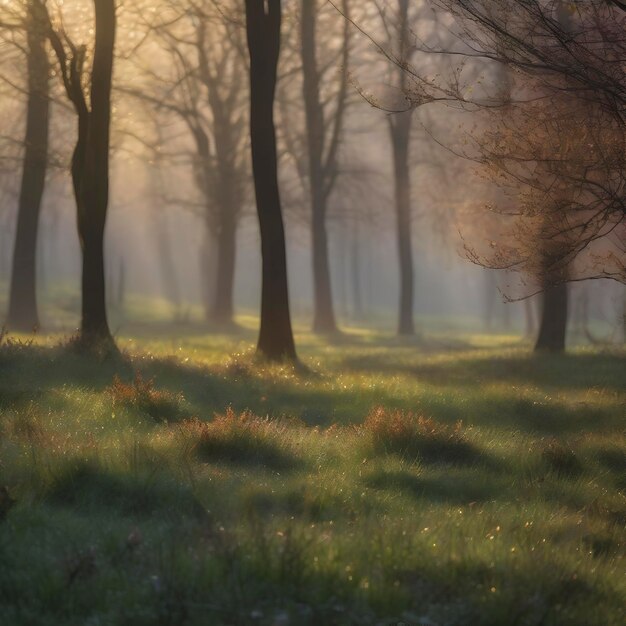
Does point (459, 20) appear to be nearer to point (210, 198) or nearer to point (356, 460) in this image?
point (356, 460)

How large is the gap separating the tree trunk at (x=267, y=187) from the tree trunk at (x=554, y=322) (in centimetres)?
759

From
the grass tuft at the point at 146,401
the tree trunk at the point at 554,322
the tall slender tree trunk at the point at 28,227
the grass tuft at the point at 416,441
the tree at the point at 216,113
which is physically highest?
the tree at the point at 216,113

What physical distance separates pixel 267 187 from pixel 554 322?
8.57 metres

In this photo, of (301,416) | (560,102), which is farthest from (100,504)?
(560,102)

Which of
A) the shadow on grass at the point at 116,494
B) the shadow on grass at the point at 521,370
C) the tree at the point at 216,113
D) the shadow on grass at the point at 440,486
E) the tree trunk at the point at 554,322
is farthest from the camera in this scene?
the tree at the point at 216,113

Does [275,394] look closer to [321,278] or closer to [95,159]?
[95,159]

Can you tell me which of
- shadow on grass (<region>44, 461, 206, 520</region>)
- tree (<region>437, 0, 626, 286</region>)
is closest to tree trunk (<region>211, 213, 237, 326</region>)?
tree (<region>437, 0, 626, 286</region>)

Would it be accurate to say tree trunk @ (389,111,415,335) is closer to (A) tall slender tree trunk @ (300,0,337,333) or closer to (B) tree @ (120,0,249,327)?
(A) tall slender tree trunk @ (300,0,337,333)

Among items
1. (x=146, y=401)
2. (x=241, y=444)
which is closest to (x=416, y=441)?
(x=241, y=444)

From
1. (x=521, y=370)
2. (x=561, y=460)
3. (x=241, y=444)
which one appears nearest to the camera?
(x=241, y=444)

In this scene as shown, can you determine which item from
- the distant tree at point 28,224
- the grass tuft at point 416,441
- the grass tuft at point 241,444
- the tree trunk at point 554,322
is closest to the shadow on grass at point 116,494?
the grass tuft at point 241,444

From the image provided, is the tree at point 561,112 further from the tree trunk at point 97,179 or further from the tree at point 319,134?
the tree at point 319,134

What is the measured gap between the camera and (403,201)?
34188 millimetres

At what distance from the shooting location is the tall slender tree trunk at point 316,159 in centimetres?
3105
